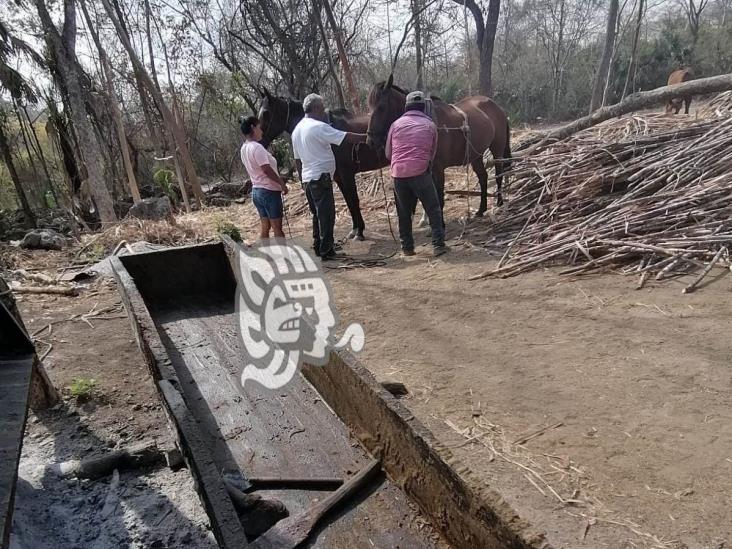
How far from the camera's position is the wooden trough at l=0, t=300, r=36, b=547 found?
5.56ft

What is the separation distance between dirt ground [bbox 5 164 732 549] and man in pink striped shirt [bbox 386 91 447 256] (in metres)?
0.83

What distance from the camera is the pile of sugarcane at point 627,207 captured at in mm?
4484

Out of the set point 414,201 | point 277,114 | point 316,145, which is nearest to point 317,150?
point 316,145

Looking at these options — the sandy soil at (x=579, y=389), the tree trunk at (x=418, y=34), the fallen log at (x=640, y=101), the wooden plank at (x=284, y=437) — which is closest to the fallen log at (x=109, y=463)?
the wooden plank at (x=284, y=437)

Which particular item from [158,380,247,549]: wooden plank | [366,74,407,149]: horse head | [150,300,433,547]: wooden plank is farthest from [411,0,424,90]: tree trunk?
[158,380,247,549]: wooden plank

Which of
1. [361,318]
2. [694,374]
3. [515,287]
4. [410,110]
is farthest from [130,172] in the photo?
[694,374]

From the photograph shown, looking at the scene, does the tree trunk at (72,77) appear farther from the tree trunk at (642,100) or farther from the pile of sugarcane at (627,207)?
the tree trunk at (642,100)

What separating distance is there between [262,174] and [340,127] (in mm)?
1398

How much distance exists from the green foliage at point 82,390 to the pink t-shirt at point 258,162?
304 centimetres

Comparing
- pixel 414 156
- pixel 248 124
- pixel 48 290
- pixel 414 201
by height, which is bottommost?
pixel 48 290

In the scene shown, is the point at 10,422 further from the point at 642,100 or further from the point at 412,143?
the point at 642,100

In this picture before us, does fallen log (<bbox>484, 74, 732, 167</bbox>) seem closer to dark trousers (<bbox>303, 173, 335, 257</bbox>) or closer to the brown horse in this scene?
the brown horse

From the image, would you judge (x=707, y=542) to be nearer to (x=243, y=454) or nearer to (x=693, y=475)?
(x=693, y=475)

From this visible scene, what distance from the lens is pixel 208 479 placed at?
1912mm
